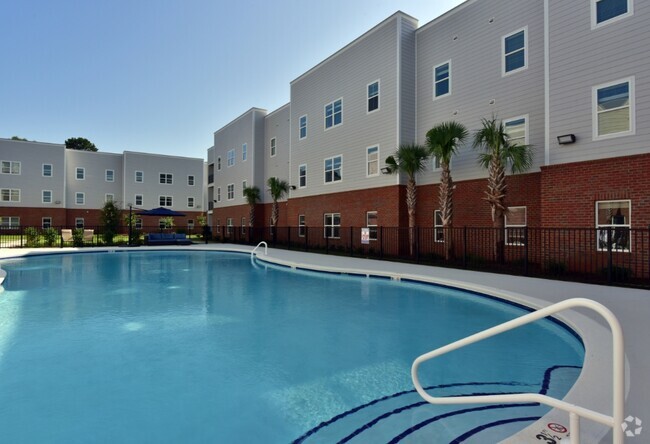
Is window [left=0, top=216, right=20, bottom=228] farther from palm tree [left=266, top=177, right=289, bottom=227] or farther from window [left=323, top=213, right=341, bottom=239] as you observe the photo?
window [left=323, top=213, right=341, bottom=239]

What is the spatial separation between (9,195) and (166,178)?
1440 centimetres

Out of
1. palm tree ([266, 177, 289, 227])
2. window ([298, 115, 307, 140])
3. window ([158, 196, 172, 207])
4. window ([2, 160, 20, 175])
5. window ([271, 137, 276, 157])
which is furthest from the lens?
window ([158, 196, 172, 207])

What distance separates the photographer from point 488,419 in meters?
3.25

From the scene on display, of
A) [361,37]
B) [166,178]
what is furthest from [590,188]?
[166,178]

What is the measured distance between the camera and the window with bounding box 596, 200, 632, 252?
9.69 m

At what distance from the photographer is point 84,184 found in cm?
3838

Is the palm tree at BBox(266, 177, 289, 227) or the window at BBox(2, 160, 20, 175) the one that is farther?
the window at BBox(2, 160, 20, 175)

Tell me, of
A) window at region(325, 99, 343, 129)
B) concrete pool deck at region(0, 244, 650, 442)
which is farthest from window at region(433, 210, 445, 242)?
window at region(325, 99, 343, 129)

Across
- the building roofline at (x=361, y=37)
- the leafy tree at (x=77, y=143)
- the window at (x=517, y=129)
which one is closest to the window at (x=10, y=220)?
the leafy tree at (x=77, y=143)

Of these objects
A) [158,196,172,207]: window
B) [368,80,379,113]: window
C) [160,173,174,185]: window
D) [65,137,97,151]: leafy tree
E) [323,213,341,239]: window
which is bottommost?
[323,213,341,239]: window

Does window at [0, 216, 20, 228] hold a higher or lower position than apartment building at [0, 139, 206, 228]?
lower

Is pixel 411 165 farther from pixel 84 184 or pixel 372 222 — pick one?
pixel 84 184

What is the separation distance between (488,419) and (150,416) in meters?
3.26

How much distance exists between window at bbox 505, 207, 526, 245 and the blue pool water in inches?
181
